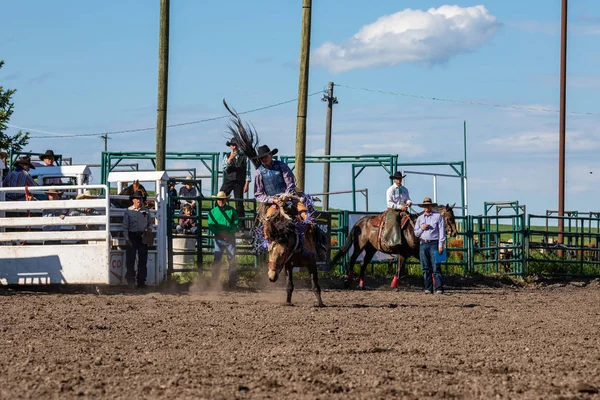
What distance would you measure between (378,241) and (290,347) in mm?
9665

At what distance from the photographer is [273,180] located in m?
13.6

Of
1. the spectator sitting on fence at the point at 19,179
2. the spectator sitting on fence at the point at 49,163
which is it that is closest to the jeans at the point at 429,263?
the spectator sitting on fence at the point at 19,179

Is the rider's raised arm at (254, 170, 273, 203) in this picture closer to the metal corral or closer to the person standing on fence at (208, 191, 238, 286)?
the metal corral

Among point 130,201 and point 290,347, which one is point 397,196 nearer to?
point 130,201

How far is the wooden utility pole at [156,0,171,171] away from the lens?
18547 mm

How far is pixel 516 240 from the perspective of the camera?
2280 cm

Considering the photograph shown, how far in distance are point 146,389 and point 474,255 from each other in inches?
653

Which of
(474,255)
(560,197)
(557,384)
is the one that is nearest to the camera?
(557,384)

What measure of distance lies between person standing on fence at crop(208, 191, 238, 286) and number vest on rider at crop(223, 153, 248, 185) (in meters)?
2.04

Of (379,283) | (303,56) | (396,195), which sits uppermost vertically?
(303,56)

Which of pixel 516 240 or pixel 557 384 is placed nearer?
pixel 557 384

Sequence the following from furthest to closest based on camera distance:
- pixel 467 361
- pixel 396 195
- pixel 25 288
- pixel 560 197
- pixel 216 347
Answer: pixel 560 197 → pixel 396 195 → pixel 25 288 → pixel 216 347 → pixel 467 361

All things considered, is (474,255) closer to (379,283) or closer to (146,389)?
(379,283)

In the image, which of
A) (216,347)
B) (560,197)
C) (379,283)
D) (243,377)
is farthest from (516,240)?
(243,377)
